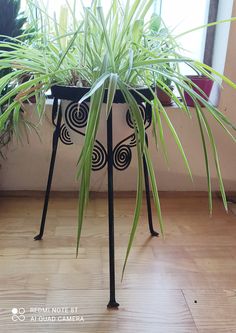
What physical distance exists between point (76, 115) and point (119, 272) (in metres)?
0.47

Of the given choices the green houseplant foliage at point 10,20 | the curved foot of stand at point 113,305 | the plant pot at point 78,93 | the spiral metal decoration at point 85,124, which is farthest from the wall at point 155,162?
the curved foot of stand at point 113,305

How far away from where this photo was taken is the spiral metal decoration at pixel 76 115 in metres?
0.92

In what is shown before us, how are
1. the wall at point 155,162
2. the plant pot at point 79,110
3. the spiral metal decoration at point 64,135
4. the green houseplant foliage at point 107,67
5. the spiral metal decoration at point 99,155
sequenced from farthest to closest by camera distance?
the wall at point 155,162 < the spiral metal decoration at point 64,135 < the spiral metal decoration at point 99,155 < the plant pot at point 79,110 < the green houseplant foliage at point 107,67

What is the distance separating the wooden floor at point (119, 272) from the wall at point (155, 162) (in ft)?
0.44

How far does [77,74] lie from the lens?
906mm

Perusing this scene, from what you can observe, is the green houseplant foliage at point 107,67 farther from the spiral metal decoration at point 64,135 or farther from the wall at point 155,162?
the wall at point 155,162

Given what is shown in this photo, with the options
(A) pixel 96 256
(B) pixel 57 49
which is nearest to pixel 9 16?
(B) pixel 57 49

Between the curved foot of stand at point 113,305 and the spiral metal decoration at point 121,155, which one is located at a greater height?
the spiral metal decoration at point 121,155

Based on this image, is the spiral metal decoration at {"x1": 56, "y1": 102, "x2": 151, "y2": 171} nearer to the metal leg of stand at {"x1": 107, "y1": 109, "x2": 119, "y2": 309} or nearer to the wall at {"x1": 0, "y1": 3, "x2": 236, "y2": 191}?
the metal leg of stand at {"x1": 107, "y1": 109, "x2": 119, "y2": 309}

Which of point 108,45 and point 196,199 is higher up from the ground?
point 108,45

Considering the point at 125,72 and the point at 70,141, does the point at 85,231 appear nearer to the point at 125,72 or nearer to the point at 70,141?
the point at 70,141

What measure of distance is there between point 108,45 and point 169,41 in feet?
0.92

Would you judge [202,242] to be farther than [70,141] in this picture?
Yes

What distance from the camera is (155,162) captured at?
59.8 inches
